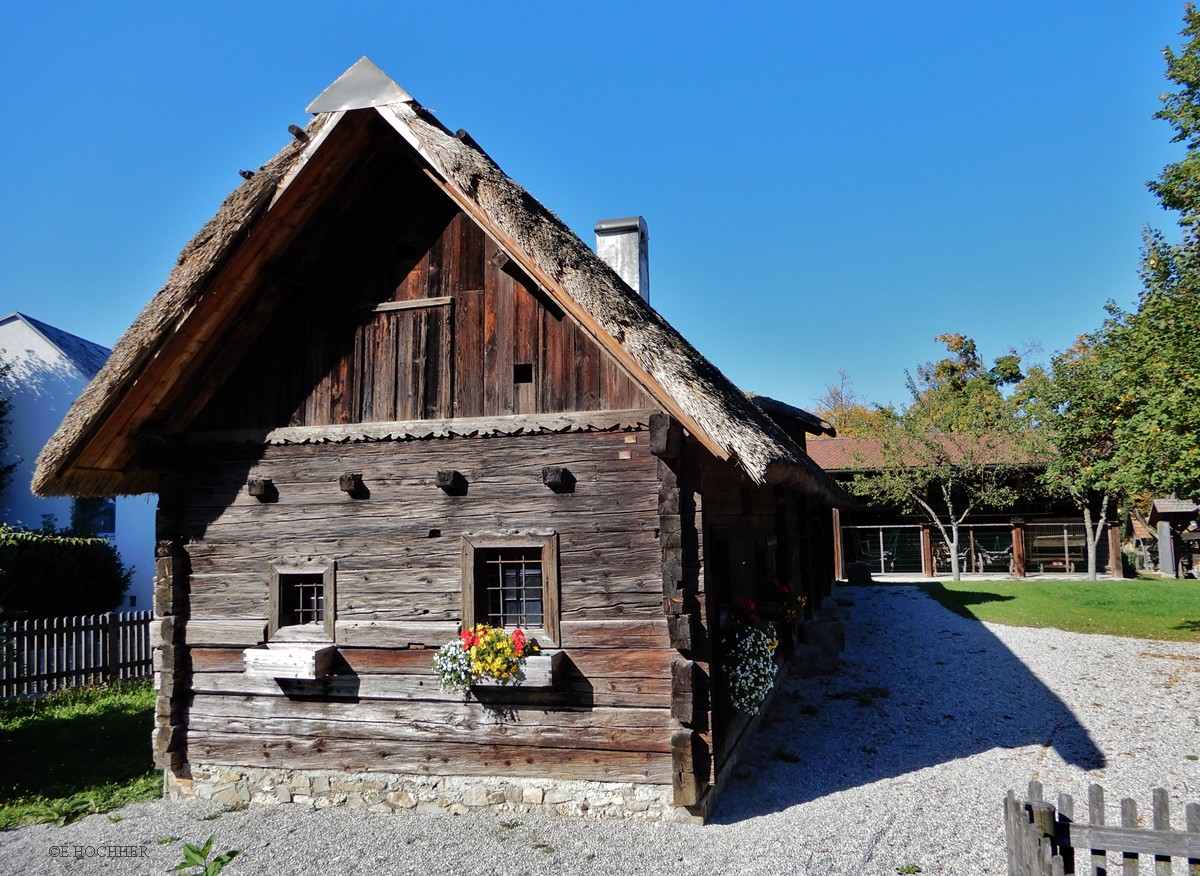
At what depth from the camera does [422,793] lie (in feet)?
24.7

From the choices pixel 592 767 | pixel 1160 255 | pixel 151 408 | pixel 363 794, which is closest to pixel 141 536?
pixel 151 408

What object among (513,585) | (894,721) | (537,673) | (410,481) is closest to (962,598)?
(894,721)

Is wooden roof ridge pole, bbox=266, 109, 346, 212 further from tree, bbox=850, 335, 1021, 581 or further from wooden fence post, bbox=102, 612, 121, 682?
tree, bbox=850, 335, 1021, 581

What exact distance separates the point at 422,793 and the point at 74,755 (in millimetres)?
5036

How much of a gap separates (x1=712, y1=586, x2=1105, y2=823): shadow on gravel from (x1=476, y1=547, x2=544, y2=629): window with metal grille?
7.99 feet

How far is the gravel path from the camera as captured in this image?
20.8 ft

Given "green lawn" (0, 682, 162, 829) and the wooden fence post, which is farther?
the wooden fence post

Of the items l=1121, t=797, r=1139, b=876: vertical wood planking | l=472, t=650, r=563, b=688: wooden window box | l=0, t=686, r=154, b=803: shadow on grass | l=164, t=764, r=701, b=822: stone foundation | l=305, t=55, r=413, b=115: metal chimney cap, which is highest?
l=305, t=55, r=413, b=115: metal chimney cap

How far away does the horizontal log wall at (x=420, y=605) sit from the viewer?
7.07 m

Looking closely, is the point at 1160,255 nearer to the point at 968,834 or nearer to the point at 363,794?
the point at 968,834

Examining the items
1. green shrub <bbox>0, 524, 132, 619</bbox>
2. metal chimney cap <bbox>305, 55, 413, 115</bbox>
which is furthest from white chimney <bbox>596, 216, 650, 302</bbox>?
green shrub <bbox>0, 524, 132, 619</bbox>

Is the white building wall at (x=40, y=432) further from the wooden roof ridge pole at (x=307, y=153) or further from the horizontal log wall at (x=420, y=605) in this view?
the wooden roof ridge pole at (x=307, y=153)

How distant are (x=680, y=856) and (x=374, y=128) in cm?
699

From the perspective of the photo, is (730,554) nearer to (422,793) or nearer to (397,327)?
(422,793)
